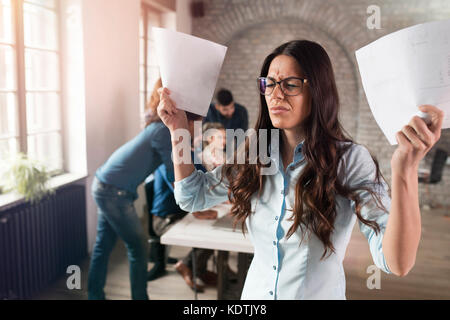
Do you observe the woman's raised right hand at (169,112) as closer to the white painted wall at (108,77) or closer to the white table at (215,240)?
the white table at (215,240)

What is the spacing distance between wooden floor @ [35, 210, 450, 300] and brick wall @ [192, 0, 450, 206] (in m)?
1.83

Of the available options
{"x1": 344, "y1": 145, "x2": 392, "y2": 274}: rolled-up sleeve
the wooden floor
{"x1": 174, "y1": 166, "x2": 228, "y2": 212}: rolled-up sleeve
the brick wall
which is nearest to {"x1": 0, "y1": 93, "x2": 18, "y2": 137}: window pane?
the wooden floor

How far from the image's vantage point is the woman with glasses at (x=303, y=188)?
2.84 ft

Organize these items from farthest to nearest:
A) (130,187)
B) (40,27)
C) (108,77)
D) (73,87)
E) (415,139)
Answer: (108,77), (73,87), (40,27), (130,187), (415,139)

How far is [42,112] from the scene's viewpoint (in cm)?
279

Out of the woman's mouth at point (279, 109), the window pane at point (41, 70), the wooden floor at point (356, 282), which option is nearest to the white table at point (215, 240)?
the wooden floor at point (356, 282)

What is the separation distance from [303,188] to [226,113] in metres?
3.10

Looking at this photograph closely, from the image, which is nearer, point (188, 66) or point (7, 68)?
point (188, 66)

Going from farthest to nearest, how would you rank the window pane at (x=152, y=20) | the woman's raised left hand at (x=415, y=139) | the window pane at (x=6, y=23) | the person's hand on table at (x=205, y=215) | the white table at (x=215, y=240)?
the window pane at (x=152, y=20), the window pane at (x=6, y=23), the person's hand on table at (x=205, y=215), the white table at (x=215, y=240), the woman's raised left hand at (x=415, y=139)

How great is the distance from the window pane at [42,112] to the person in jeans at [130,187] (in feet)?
2.83

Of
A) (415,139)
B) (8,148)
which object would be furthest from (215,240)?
(8,148)

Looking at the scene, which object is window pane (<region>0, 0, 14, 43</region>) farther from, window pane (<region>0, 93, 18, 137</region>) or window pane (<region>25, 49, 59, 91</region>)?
window pane (<region>0, 93, 18, 137</region>)

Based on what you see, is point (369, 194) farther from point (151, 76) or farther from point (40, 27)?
point (151, 76)
